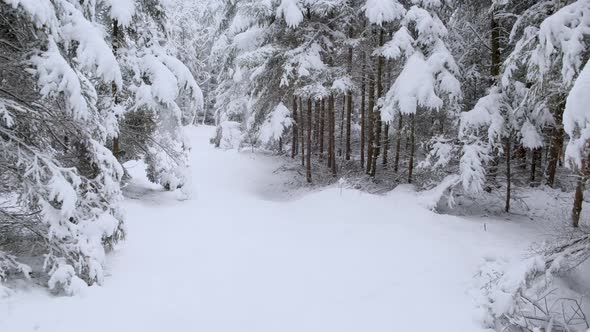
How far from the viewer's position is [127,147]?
1255 centimetres

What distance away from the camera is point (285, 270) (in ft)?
26.0

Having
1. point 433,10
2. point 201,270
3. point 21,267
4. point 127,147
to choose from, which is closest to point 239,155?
point 127,147

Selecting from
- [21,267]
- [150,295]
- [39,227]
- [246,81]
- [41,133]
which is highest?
[246,81]

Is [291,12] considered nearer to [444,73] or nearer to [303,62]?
[303,62]

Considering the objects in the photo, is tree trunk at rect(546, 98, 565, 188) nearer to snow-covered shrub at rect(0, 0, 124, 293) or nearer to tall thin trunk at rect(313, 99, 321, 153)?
snow-covered shrub at rect(0, 0, 124, 293)

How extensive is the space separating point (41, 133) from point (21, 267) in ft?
7.44

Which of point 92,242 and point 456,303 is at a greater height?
point 92,242

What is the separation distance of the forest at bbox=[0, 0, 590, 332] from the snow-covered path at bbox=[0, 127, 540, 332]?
14cm

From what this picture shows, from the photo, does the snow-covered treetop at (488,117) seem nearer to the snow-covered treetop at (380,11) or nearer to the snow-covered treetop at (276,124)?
the snow-covered treetop at (380,11)

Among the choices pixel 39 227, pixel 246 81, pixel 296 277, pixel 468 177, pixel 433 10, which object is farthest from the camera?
pixel 246 81

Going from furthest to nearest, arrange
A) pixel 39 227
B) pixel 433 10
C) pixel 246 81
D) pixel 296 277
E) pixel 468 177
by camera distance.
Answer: pixel 246 81
pixel 433 10
pixel 468 177
pixel 296 277
pixel 39 227

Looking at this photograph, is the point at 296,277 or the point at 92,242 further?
the point at 296,277

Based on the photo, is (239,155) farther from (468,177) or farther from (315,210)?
(468,177)

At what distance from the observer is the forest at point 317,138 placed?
592cm
